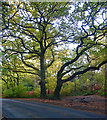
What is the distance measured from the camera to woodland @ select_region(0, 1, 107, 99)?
745cm

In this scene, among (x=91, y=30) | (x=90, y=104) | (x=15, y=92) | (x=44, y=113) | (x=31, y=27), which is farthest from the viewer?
(x=15, y=92)

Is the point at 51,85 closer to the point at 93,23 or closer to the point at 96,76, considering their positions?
the point at 96,76

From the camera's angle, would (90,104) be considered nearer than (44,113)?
No

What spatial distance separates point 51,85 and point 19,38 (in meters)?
5.91

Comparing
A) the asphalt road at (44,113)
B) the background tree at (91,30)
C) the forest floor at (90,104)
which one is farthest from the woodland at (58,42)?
the asphalt road at (44,113)

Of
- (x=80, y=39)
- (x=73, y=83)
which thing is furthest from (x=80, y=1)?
(x=73, y=83)

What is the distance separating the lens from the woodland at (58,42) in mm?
7449

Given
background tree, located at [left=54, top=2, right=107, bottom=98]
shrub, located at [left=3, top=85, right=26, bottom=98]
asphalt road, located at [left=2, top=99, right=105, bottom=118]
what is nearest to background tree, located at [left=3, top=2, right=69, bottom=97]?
background tree, located at [left=54, top=2, right=107, bottom=98]

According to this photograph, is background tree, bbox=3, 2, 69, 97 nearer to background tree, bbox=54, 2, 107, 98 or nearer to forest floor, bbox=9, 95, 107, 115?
background tree, bbox=54, 2, 107, 98

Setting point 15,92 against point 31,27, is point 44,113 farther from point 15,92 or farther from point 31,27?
point 15,92

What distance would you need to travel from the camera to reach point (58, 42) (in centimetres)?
1045

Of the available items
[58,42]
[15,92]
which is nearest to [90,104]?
[58,42]

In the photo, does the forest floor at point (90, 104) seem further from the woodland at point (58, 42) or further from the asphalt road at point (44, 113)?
the woodland at point (58, 42)

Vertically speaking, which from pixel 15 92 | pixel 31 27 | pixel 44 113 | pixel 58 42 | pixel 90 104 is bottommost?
pixel 15 92
